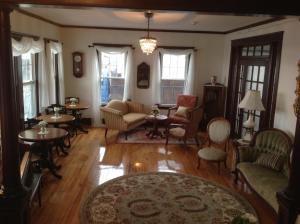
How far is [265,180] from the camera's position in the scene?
3525 millimetres

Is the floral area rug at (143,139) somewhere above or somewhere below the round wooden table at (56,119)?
below

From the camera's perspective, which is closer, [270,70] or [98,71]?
[270,70]

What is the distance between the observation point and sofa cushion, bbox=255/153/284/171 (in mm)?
3830

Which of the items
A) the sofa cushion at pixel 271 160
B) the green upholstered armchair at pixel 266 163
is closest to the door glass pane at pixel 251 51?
the green upholstered armchair at pixel 266 163

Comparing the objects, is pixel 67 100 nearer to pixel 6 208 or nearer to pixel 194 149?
pixel 194 149

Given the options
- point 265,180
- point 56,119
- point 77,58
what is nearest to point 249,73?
point 265,180

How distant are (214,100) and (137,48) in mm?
2474

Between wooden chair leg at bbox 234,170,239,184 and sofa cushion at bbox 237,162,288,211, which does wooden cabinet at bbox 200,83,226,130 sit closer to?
wooden chair leg at bbox 234,170,239,184

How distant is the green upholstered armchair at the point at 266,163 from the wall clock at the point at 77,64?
4810 millimetres

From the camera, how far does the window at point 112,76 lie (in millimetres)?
7496

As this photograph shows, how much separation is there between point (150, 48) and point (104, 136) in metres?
2.59

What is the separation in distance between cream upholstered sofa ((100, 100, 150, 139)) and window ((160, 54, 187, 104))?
813 millimetres

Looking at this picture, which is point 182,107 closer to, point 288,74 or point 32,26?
point 288,74

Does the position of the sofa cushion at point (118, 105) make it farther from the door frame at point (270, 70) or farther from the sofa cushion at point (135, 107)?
the door frame at point (270, 70)
